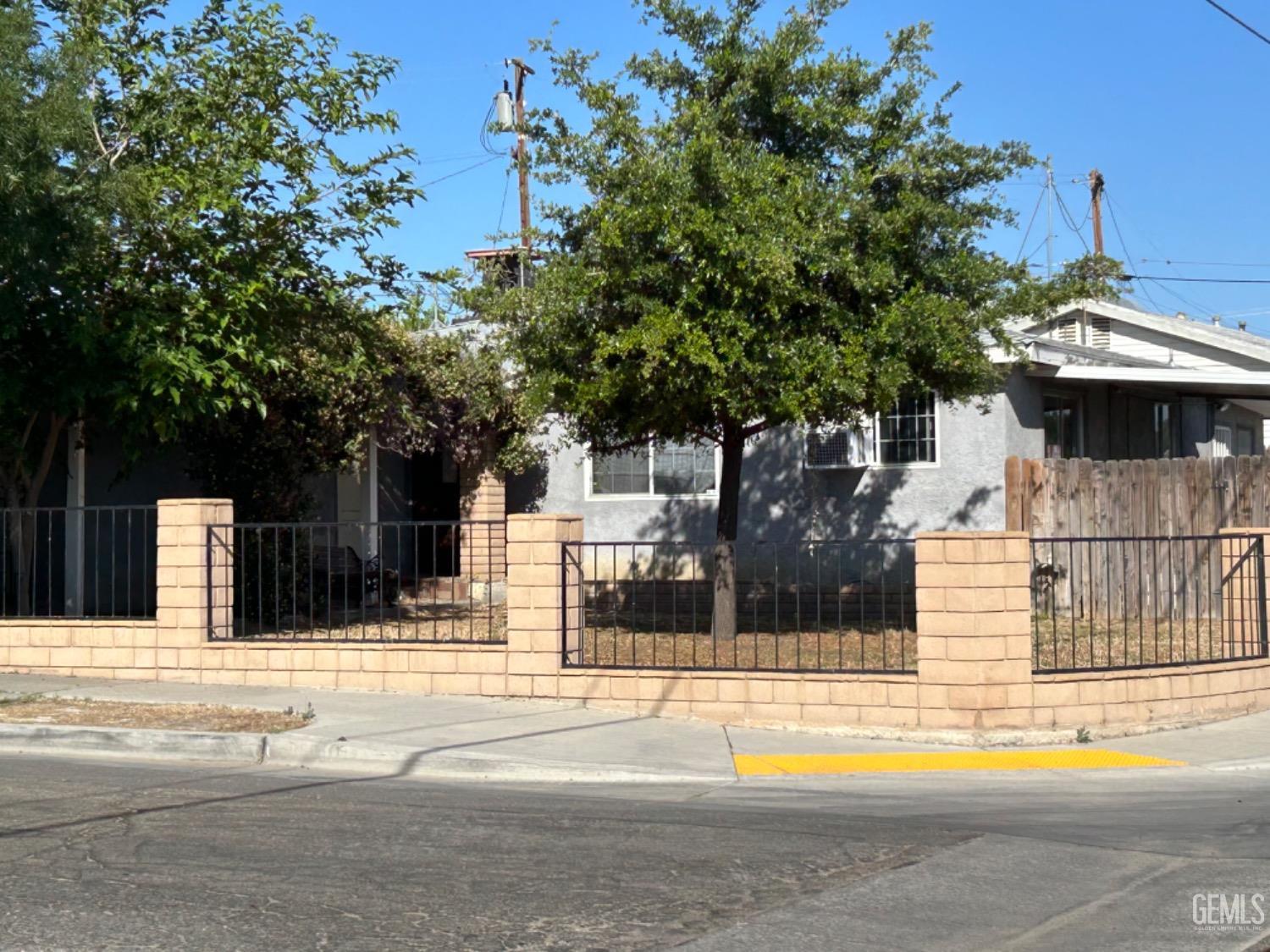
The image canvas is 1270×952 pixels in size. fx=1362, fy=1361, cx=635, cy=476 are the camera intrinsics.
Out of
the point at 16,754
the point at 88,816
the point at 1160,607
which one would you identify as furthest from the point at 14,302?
the point at 1160,607

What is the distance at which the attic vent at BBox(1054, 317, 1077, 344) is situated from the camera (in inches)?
1002

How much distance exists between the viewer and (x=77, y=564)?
16688 millimetres

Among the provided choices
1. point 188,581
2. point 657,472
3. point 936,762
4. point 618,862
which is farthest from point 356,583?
point 618,862

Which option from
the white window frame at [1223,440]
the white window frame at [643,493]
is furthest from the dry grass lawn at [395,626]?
the white window frame at [1223,440]

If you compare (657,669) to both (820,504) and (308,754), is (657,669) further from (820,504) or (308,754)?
(820,504)

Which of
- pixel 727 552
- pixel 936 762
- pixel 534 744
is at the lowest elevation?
pixel 936 762

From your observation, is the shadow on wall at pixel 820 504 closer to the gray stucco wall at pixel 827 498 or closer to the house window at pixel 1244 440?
the gray stucco wall at pixel 827 498

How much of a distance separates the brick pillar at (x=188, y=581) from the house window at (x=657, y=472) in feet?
26.2

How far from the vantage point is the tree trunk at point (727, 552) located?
1417cm

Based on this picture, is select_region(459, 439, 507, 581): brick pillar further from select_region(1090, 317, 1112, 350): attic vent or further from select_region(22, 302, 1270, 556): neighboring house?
select_region(1090, 317, 1112, 350): attic vent

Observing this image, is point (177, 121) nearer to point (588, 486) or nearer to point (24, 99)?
point (24, 99)

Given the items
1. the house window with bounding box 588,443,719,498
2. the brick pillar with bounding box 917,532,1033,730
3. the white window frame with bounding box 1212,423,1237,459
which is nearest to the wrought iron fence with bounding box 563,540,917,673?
the brick pillar with bounding box 917,532,1033,730

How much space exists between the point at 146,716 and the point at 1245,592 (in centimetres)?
986

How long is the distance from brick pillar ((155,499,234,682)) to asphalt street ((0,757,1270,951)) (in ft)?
12.0
